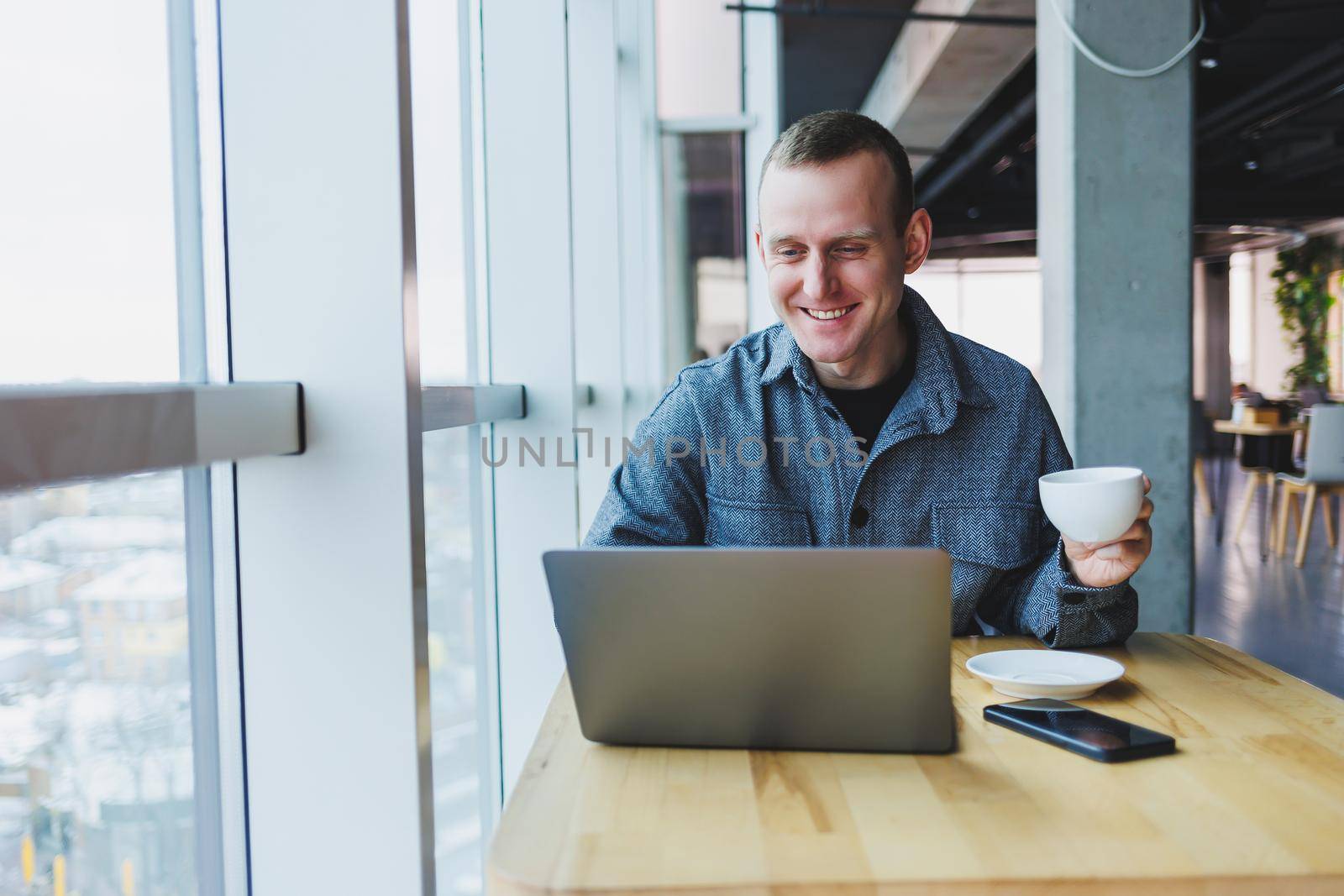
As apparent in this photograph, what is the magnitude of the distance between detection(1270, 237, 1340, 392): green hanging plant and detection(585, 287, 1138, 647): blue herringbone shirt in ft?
44.1

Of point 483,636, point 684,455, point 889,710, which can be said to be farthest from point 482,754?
point 889,710

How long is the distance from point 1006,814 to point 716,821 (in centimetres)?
→ 22

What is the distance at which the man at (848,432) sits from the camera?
164 cm

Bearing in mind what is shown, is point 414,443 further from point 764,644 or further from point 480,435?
point 480,435

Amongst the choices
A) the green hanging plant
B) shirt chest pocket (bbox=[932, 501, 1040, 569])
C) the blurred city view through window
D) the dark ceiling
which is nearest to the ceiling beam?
the dark ceiling

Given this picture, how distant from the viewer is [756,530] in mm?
1706

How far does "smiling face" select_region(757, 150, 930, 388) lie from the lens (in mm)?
1623

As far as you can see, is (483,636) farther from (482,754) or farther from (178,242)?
(178,242)

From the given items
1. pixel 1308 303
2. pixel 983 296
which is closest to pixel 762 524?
pixel 1308 303

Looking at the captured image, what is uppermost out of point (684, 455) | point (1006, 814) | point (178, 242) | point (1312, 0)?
point (1312, 0)

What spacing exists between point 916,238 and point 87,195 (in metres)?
1.33

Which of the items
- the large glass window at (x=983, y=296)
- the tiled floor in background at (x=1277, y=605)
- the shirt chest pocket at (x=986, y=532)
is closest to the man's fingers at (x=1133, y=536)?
the shirt chest pocket at (x=986, y=532)

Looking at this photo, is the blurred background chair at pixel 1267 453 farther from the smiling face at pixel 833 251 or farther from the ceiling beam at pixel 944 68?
the smiling face at pixel 833 251

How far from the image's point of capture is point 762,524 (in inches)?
67.2
